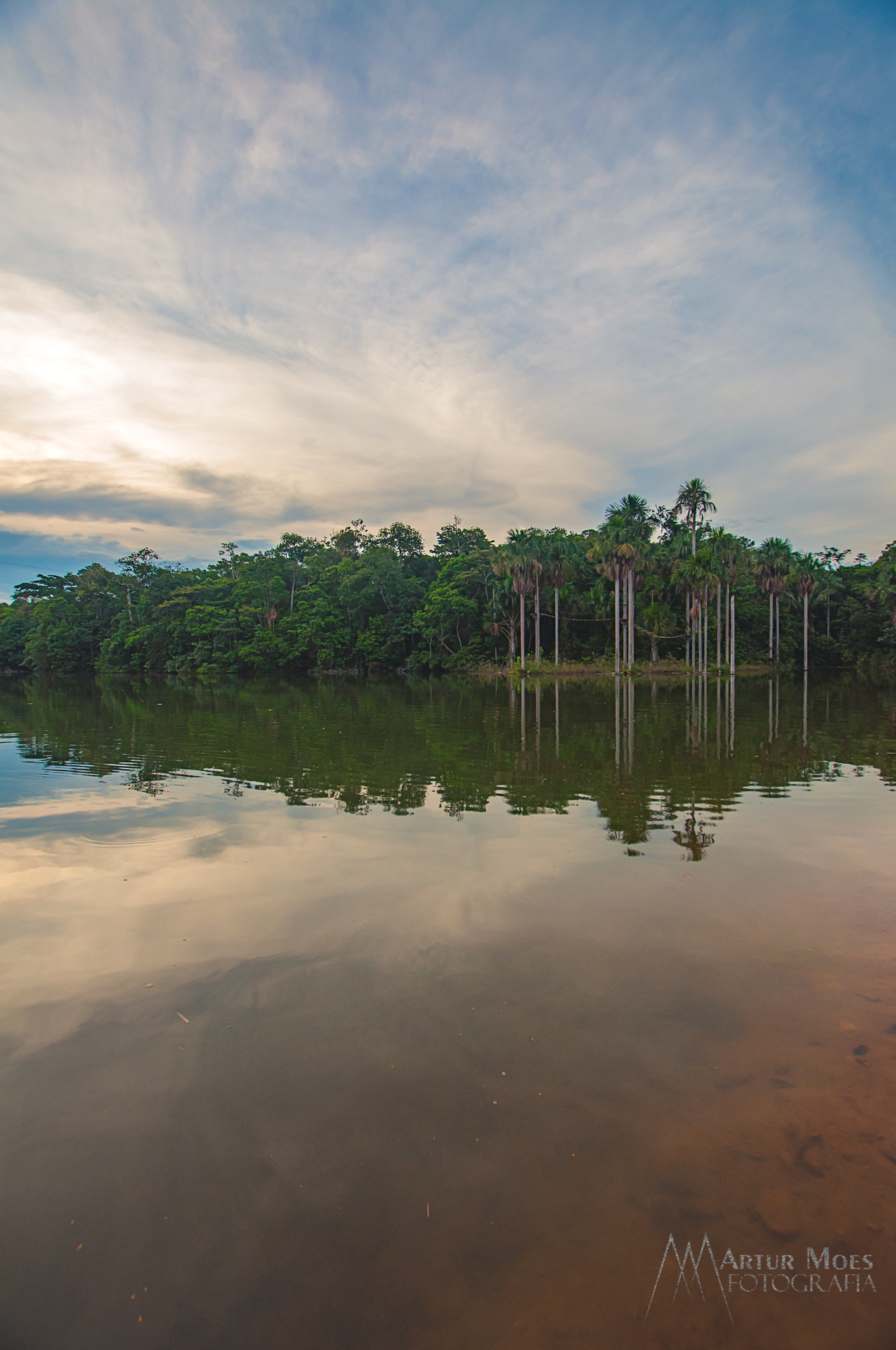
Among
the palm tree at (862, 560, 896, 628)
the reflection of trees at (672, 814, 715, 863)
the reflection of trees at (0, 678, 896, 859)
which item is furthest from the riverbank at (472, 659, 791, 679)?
the reflection of trees at (672, 814, 715, 863)

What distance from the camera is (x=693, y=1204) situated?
2957 mm

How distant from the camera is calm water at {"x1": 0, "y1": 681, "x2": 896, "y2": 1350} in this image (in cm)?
260

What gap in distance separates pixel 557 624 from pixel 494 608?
1038 cm

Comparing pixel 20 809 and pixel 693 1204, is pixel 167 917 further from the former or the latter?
pixel 20 809

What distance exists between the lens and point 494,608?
6341 centimetres

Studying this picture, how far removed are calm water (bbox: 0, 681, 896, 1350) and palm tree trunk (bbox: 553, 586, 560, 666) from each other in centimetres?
4647

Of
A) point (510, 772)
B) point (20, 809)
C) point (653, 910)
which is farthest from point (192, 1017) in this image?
point (510, 772)

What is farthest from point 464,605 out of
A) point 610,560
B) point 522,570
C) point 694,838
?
point 694,838

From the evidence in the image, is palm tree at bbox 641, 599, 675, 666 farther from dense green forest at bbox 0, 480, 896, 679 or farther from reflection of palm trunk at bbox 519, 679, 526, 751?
reflection of palm trunk at bbox 519, 679, 526, 751

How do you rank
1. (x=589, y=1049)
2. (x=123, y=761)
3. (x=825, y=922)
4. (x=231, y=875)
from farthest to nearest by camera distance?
(x=123, y=761) → (x=231, y=875) → (x=825, y=922) → (x=589, y=1049)

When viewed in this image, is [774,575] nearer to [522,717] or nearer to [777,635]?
[777,635]

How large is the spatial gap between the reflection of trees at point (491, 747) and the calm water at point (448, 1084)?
Answer: 1935mm

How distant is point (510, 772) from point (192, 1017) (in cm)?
931

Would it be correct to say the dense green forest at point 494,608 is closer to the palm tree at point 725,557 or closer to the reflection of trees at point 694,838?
the palm tree at point 725,557
